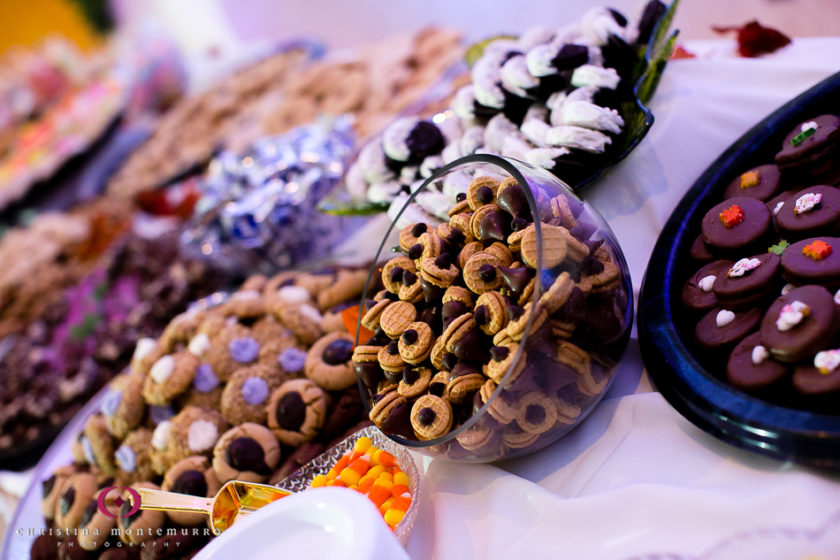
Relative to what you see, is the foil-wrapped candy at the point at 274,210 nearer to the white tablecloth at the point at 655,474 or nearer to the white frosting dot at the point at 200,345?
the white frosting dot at the point at 200,345

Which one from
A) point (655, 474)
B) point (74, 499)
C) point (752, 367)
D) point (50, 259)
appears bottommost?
→ point (50, 259)

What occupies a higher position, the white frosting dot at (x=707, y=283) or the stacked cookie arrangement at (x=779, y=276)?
the stacked cookie arrangement at (x=779, y=276)

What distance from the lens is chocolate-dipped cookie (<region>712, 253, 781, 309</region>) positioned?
27.5 inches

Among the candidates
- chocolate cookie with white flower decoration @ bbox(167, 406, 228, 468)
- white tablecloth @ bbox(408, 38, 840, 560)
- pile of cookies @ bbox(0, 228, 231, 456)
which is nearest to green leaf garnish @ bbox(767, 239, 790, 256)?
white tablecloth @ bbox(408, 38, 840, 560)

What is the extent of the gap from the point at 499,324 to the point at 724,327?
281 mm

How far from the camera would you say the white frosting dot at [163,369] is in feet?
3.56

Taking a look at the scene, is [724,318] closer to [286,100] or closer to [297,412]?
[297,412]

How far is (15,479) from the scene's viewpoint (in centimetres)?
157

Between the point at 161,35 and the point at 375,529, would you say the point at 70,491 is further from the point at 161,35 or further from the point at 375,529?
the point at 161,35

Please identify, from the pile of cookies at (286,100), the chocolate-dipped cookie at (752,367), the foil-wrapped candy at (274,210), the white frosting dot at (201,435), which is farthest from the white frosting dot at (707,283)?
the pile of cookies at (286,100)

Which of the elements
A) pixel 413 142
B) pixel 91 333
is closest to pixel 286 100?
pixel 91 333

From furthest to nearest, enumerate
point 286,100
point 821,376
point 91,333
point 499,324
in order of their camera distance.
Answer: point 286,100 → point 91,333 → point 499,324 → point 821,376

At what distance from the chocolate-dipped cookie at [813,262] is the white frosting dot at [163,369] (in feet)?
3.28

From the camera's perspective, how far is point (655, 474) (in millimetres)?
689
